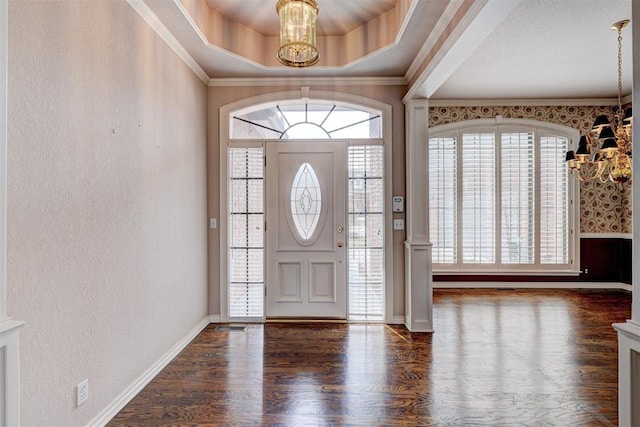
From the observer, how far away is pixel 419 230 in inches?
154

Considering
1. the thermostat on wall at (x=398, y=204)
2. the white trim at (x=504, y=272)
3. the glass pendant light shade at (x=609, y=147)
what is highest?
the glass pendant light shade at (x=609, y=147)

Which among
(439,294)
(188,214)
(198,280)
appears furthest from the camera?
(439,294)

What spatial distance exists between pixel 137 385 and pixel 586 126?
22.9 feet

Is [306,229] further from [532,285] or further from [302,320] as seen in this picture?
[532,285]

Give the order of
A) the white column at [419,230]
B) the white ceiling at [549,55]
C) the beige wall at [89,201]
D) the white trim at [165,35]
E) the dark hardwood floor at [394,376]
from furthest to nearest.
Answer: the white column at [419,230]
the white ceiling at [549,55]
the white trim at [165,35]
the dark hardwood floor at [394,376]
the beige wall at [89,201]

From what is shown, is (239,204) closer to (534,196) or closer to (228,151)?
(228,151)

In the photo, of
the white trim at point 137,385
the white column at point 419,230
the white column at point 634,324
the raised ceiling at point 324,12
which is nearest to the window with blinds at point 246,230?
the white trim at point 137,385

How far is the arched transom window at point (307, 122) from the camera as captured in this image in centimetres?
426

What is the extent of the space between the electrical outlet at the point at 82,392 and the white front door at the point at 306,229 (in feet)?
7.54

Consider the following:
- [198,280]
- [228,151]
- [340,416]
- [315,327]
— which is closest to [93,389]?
[340,416]

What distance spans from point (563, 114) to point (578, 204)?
4.86ft

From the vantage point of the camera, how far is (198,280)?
3.88 m

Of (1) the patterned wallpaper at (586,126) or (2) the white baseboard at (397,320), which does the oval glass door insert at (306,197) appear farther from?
(1) the patterned wallpaper at (586,126)

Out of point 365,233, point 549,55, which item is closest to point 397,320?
point 365,233
